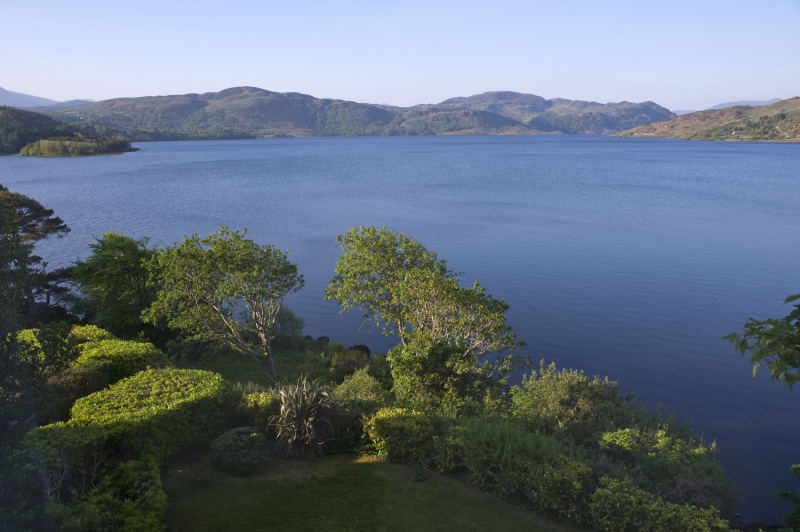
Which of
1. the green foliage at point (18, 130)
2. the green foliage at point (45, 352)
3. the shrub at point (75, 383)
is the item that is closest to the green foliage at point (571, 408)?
the green foliage at point (45, 352)

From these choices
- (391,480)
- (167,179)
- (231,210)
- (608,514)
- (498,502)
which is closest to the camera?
(608,514)

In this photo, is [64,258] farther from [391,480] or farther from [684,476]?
[684,476]

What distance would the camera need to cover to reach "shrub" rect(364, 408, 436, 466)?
1416cm

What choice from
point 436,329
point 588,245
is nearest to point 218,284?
point 436,329

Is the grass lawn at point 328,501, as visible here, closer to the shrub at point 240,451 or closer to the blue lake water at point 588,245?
the shrub at point 240,451

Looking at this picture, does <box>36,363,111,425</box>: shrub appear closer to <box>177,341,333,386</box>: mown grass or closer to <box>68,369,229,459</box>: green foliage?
<box>68,369,229,459</box>: green foliage

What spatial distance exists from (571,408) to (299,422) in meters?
7.67

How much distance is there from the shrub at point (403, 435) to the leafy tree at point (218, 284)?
7.80 meters

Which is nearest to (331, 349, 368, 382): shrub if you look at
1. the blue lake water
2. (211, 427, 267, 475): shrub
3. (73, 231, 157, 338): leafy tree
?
the blue lake water

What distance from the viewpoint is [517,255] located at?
4516 cm

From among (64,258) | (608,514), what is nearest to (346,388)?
(608,514)

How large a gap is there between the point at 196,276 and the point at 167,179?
8989cm

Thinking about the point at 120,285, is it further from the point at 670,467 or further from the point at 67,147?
the point at 67,147

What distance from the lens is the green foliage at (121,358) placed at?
57.5ft
